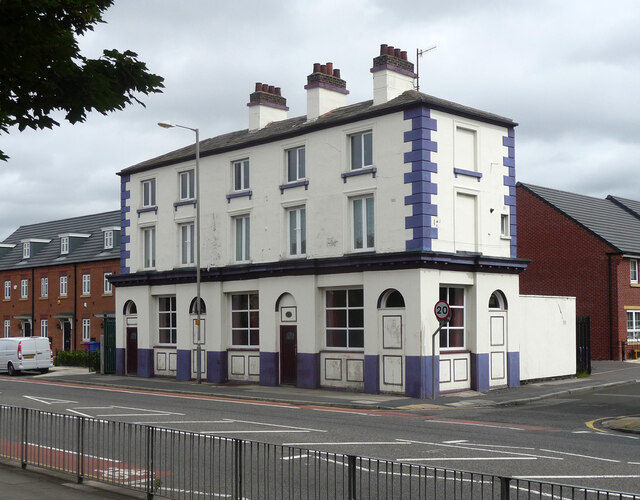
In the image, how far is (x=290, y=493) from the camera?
31.1 feet

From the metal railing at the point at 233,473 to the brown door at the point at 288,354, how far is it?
48.9 ft

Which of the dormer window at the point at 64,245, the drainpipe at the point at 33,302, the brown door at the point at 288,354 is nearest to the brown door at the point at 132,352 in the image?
the brown door at the point at 288,354

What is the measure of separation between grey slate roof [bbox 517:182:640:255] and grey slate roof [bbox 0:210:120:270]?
87.8 ft

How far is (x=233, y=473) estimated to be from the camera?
9648 millimetres

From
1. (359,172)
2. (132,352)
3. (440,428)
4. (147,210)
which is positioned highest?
(359,172)

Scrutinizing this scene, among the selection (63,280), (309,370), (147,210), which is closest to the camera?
(309,370)

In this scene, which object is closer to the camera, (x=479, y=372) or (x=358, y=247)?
(x=479, y=372)

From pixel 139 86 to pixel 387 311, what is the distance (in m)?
17.1

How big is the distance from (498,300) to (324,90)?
1006 centimetres

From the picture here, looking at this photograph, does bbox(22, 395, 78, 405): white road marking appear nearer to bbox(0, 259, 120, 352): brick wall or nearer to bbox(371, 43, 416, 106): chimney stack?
bbox(371, 43, 416, 106): chimney stack

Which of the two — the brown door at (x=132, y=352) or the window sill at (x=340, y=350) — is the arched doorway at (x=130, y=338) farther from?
the window sill at (x=340, y=350)

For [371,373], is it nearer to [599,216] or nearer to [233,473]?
[233,473]

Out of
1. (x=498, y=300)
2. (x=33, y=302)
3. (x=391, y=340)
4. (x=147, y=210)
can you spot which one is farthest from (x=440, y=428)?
(x=33, y=302)

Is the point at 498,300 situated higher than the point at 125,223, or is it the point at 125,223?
the point at 125,223
